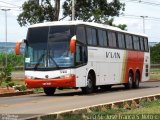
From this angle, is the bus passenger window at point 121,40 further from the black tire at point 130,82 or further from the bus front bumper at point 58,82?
the bus front bumper at point 58,82

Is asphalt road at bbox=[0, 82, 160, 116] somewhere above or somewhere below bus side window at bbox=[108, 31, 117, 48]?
below

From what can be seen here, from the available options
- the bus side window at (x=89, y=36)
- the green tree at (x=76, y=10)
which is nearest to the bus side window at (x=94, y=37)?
the bus side window at (x=89, y=36)

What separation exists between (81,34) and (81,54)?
993mm

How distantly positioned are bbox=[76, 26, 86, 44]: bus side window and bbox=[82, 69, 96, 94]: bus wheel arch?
1.79m

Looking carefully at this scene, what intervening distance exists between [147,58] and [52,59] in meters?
13.0

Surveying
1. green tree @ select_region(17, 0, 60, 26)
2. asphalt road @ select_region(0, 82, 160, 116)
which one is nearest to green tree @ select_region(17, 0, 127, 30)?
green tree @ select_region(17, 0, 60, 26)

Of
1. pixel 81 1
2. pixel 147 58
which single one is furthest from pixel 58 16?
pixel 147 58

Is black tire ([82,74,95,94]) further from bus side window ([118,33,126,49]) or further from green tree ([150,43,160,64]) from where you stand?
green tree ([150,43,160,64])

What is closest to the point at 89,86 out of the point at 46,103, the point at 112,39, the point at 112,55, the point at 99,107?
the point at 112,55

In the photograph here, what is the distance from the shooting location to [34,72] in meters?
24.6

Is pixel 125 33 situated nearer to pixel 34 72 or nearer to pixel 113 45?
pixel 113 45

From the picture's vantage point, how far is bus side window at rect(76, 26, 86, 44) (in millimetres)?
24859

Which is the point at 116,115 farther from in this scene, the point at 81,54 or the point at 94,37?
the point at 94,37

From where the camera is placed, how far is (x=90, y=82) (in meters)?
26.3
